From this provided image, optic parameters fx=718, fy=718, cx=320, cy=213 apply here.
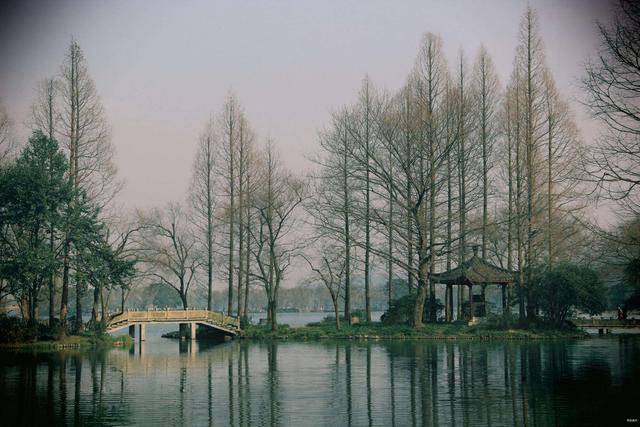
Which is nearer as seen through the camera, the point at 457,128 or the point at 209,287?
the point at 457,128

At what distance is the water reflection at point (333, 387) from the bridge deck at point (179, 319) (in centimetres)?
927

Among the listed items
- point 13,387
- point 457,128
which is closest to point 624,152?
point 13,387

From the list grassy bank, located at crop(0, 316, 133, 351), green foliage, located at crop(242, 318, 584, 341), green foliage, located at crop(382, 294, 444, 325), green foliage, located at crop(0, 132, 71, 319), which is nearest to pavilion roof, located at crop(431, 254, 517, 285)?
green foliage, located at crop(382, 294, 444, 325)

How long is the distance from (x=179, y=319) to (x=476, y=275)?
62.3 ft

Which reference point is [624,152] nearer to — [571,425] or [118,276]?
[571,425]

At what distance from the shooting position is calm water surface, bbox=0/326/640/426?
1566 cm

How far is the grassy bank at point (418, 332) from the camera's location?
4025 cm

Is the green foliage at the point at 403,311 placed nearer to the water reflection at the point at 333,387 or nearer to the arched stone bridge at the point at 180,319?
the arched stone bridge at the point at 180,319

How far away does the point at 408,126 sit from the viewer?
42.5 metres

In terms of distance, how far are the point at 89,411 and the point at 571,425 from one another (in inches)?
422

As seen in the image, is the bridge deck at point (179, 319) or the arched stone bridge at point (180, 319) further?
the arched stone bridge at point (180, 319)

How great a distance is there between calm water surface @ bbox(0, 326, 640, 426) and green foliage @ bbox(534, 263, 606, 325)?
7.88 meters

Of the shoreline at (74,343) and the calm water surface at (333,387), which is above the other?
the shoreline at (74,343)

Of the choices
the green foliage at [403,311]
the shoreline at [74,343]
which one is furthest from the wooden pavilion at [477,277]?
the shoreline at [74,343]
